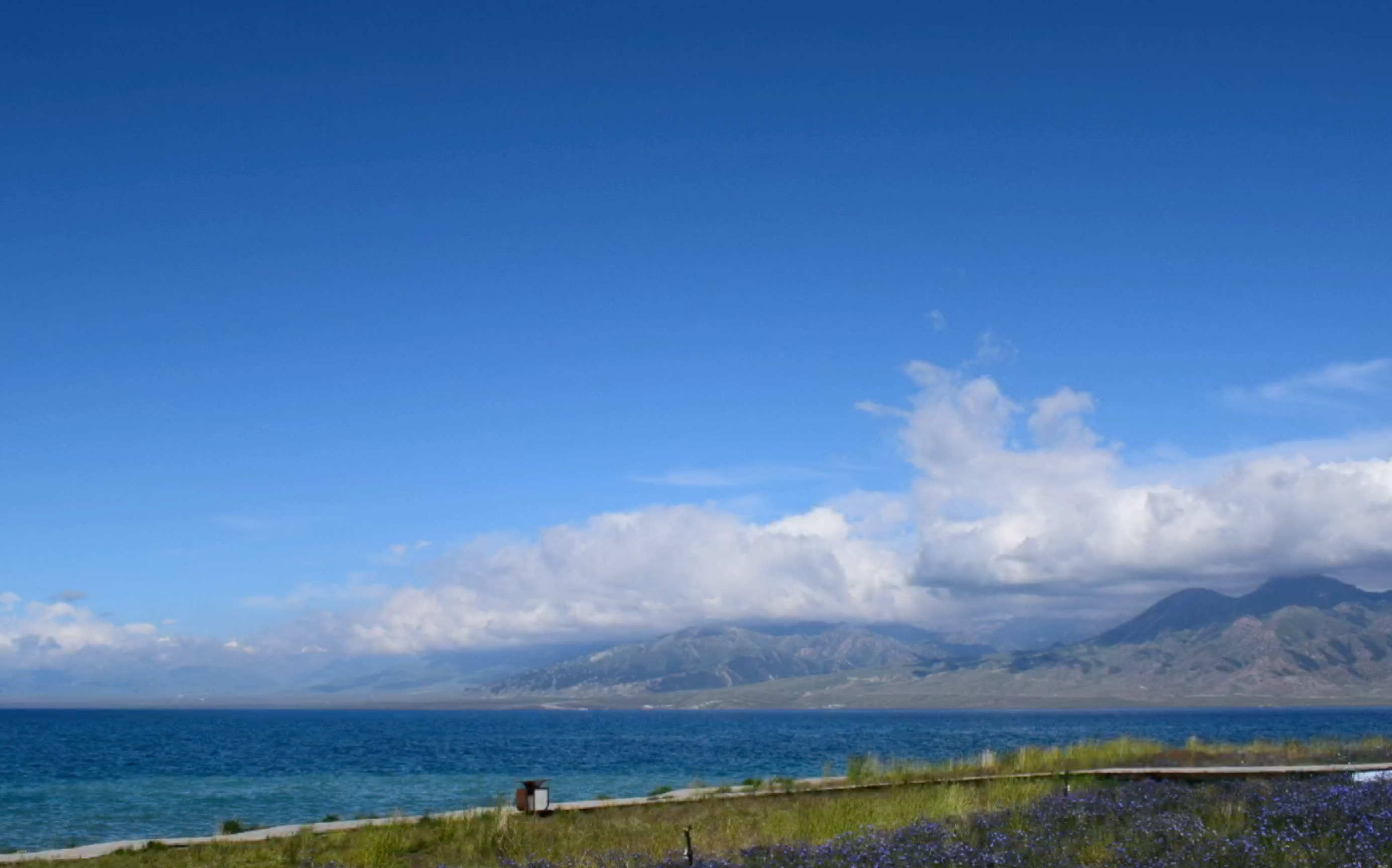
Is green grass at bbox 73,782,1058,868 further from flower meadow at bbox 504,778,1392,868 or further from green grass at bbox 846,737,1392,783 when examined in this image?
green grass at bbox 846,737,1392,783

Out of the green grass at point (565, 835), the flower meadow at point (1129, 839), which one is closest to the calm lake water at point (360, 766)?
the green grass at point (565, 835)

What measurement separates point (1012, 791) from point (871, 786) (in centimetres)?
714

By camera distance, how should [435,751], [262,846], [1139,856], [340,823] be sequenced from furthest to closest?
[435,751], [340,823], [262,846], [1139,856]

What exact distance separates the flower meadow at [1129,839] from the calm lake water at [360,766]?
23681 millimetres

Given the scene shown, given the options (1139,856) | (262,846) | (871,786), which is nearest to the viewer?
(1139,856)

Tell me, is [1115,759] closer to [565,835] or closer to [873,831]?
[873,831]

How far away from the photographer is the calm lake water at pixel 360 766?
44625 mm

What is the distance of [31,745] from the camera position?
11206cm

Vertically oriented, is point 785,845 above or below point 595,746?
above

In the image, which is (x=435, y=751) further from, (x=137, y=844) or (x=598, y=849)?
(x=598, y=849)

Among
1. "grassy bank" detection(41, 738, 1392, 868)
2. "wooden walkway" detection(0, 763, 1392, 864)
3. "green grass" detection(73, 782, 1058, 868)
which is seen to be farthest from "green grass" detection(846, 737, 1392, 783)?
"green grass" detection(73, 782, 1058, 868)

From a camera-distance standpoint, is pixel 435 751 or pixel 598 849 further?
pixel 435 751

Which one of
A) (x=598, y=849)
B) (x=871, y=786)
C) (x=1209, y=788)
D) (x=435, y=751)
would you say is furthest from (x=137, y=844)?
(x=435, y=751)

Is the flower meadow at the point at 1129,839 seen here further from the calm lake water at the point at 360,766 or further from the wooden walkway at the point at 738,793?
the calm lake water at the point at 360,766
